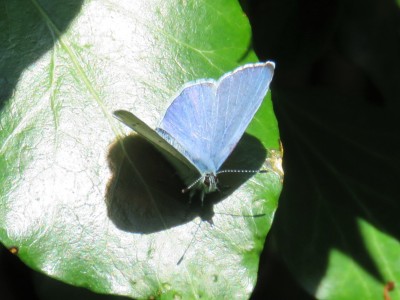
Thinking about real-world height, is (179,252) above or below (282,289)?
above

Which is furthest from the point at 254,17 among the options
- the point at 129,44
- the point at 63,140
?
the point at 63,140

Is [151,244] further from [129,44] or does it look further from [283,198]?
[283,198]

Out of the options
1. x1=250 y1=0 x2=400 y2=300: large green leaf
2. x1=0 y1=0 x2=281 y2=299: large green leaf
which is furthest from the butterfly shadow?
→ x1=250 y1=0 x2=400 y2=300: large green leaf

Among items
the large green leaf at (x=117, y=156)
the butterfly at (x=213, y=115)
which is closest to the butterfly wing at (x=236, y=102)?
the butterfly at (x=213, y=115)

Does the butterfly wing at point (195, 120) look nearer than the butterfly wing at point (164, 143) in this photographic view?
No

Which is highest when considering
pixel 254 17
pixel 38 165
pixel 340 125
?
pixel 38 165

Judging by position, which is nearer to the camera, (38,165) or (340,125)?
(38,165)

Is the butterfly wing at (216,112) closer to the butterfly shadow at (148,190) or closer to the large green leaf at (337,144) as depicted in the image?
the butterfly shadow at (148,190)
